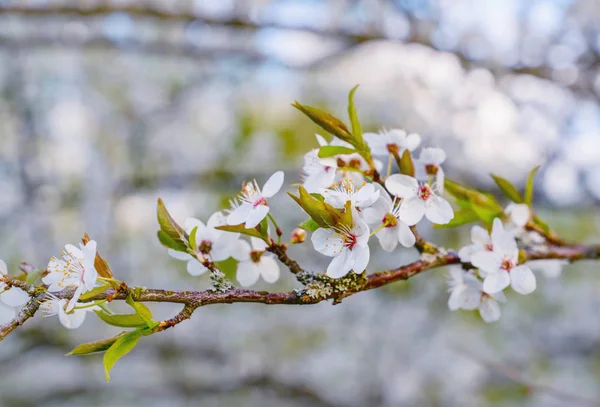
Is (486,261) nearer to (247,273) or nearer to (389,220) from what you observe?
(389,220)

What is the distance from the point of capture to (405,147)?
17.0 inches

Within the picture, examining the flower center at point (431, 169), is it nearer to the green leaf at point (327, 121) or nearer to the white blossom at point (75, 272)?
the green leaf at point (327, 121)

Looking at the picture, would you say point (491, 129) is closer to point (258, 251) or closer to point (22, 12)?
point (22, 12)

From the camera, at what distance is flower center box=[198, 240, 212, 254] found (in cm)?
40

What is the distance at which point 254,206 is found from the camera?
369 mm

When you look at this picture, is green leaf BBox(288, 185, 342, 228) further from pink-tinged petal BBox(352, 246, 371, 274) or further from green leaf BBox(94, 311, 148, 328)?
green leaf BBox(94, 311, 148, 328)

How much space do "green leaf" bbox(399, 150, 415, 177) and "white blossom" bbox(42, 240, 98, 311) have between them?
228mm

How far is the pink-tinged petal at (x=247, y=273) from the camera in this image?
1.39 ft

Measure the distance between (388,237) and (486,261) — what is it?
83 mm

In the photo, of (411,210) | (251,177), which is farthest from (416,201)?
(251,177)

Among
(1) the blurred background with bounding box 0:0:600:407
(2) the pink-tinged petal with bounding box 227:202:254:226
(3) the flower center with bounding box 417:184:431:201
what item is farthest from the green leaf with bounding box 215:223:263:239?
(1) the blurred background with bounding box 0:0:600:407

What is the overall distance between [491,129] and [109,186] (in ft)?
5.37

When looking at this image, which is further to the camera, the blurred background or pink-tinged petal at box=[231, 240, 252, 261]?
the blurred background

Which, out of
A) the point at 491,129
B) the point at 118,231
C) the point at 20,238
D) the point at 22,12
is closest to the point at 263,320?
the point at 118,231
